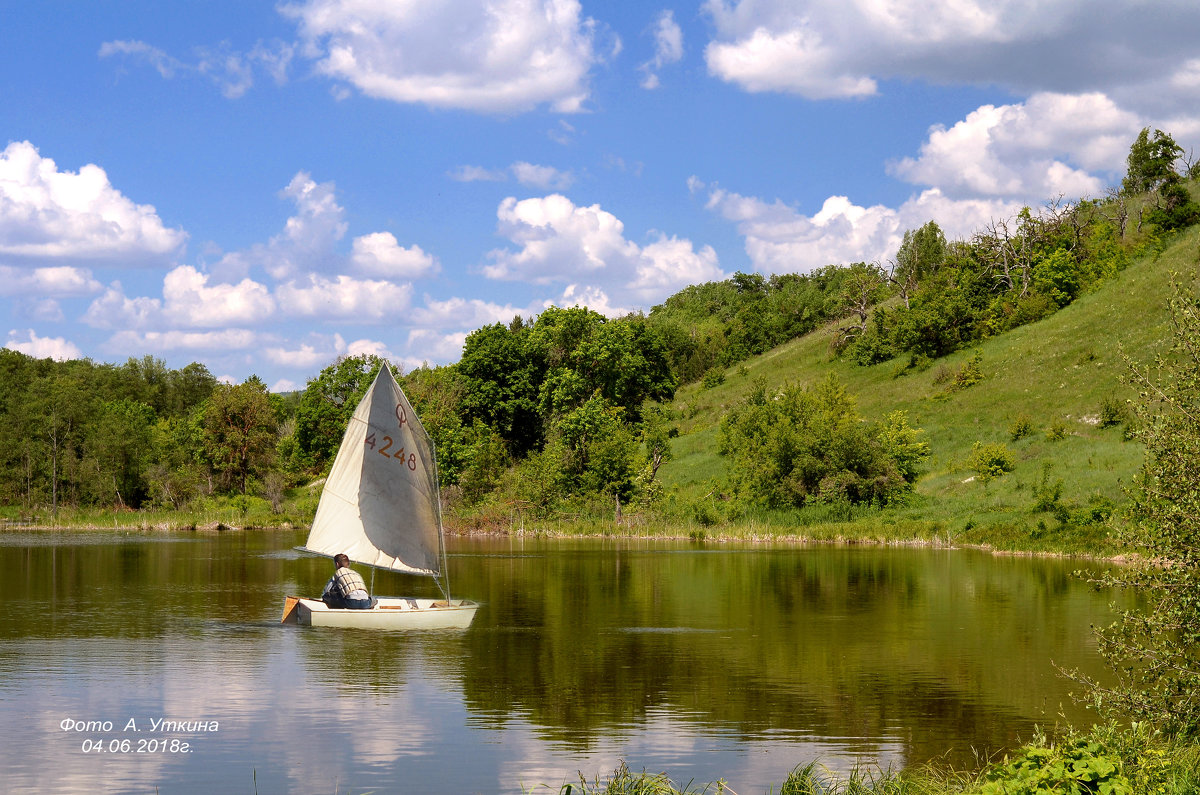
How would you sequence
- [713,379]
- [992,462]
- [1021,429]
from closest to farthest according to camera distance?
[992,462], [1021,429], [713,379]

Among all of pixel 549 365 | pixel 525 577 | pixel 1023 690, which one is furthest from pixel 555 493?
pixel 1023 690

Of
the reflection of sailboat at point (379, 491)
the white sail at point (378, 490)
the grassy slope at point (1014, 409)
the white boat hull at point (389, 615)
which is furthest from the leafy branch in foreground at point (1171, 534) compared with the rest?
the grassy slope at point (1014, 409)

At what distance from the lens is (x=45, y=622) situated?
105 ft

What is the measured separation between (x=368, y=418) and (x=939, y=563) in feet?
98.2

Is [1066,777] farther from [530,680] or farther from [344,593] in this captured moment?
[344,593]

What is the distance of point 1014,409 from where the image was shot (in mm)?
82188

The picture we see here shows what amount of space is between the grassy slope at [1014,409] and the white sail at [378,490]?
112 ft

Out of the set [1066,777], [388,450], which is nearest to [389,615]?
[388,450]

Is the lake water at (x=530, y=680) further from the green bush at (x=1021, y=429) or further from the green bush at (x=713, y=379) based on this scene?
the green bush at (x=713, y=379)

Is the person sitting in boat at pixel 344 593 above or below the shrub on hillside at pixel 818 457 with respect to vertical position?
below

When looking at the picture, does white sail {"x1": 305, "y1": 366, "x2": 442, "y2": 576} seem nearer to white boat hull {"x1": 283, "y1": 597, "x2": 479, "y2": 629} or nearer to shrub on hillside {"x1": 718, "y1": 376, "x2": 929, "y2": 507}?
white boat hull {"x1": 283, "y1": 597, "x2": 479, "y2": 629}

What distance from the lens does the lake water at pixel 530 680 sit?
675 inches

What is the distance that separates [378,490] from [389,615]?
423 centimetres

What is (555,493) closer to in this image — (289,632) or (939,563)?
(939,563)
